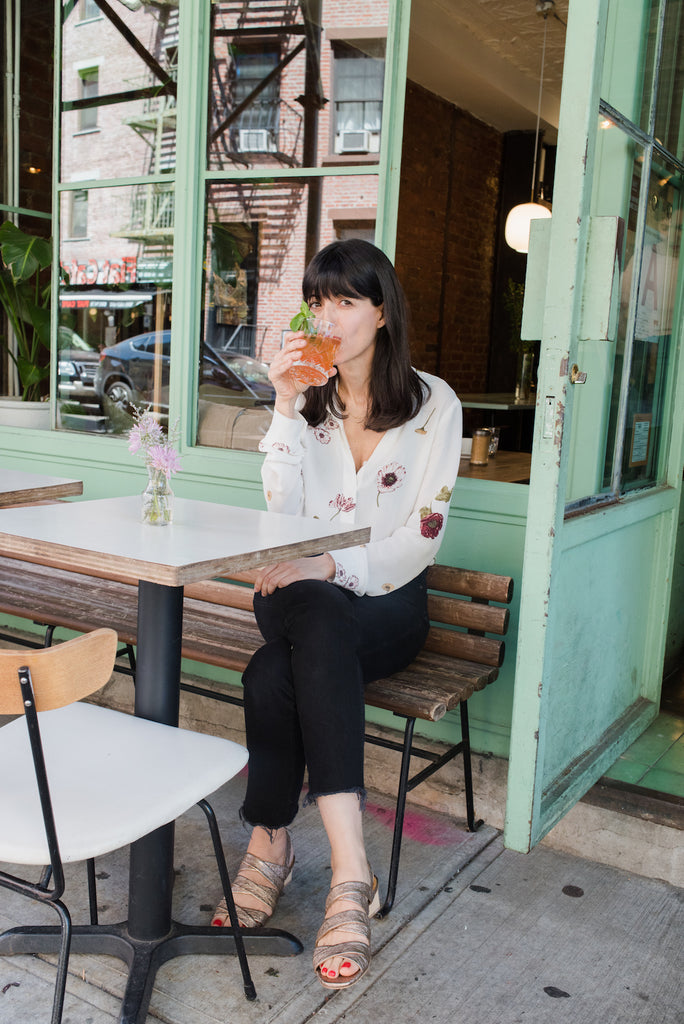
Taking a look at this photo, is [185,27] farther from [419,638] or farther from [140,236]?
[419,638]

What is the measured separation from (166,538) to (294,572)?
39 cm

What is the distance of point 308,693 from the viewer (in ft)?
5.86

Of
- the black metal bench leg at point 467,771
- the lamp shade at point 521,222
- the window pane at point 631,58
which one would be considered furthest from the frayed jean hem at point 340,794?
the lamp shade at point 521,222

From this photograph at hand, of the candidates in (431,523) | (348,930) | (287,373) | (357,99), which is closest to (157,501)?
(287,373)

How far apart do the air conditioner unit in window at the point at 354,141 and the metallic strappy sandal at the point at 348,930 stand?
2.01 meters

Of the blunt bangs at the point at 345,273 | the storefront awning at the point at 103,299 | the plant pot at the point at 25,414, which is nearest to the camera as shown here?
the blunt bangs at the point at 345,273

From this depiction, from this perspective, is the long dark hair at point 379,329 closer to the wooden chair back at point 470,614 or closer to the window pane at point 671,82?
the wooden chair back at point 470,614

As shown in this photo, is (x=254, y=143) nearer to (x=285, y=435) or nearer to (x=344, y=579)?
(x=285, y=435)

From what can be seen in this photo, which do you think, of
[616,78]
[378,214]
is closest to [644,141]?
[616,78]

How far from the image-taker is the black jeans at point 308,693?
1.77 metres

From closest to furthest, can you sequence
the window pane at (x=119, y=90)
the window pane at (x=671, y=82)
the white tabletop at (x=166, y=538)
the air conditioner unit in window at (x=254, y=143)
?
the white tabletop at (x=166, y=538) < the window pane at (x=671, y=82) < the air conditioner unit in window at (x=254, y=143) < the window pane at (x=119, y=90)

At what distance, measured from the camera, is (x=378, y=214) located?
105 inches

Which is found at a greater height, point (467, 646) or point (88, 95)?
point (88, 95)

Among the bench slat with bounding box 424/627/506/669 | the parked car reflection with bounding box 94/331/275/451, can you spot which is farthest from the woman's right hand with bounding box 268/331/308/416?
the parked car reflection with bounding box 94/331/275/451
